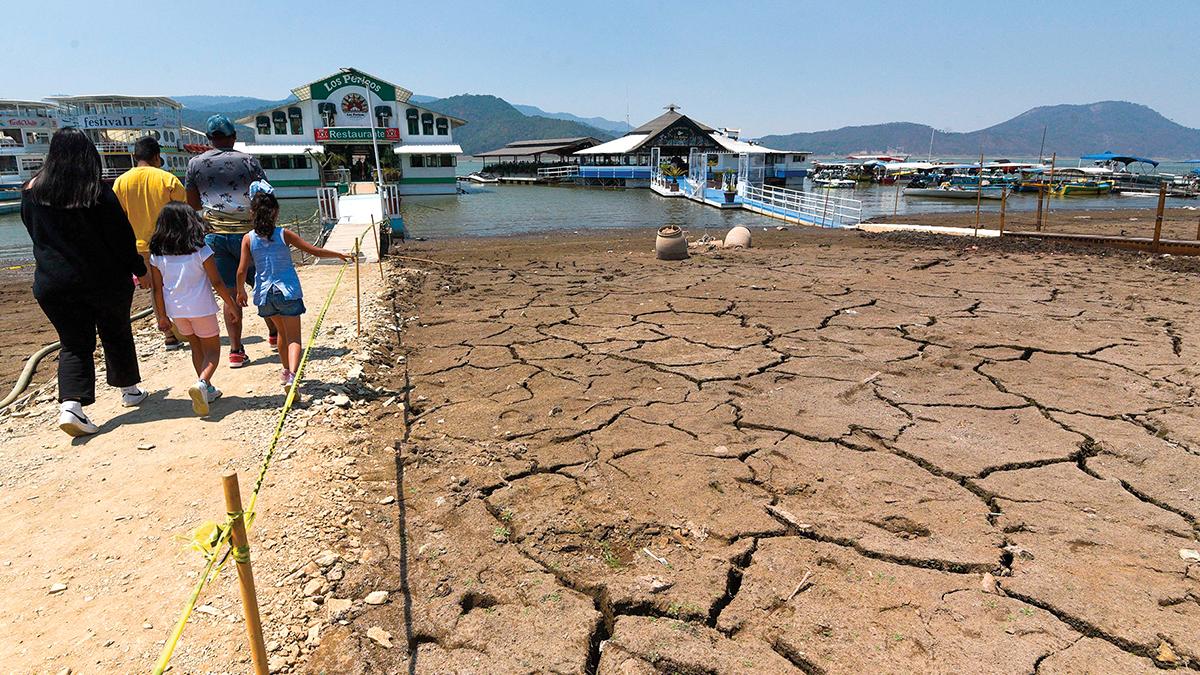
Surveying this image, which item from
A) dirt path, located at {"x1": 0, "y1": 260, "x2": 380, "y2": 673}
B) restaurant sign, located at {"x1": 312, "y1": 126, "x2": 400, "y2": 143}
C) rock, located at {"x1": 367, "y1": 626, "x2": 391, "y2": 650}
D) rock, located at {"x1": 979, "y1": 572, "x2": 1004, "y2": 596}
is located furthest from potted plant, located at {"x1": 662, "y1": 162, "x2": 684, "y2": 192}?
rock, located at {"x1": 367, "y1": 626, "x2": 391, "y2": 650}

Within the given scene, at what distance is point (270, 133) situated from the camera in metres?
36.0

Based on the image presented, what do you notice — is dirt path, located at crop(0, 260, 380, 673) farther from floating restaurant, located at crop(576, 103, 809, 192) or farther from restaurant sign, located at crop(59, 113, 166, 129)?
restaurant sign, located at crop(59, 113, 166, 129)

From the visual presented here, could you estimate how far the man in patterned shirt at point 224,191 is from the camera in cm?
463

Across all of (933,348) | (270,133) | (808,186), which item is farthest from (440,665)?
(808,186)

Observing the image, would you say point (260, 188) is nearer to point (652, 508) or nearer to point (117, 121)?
point (652, 508)

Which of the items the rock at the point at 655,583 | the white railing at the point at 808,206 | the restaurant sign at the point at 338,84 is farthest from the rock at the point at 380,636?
the restaurant sign at the point at 338,84

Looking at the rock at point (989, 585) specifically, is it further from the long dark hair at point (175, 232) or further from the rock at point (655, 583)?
the long dark hair at point (175, 232)

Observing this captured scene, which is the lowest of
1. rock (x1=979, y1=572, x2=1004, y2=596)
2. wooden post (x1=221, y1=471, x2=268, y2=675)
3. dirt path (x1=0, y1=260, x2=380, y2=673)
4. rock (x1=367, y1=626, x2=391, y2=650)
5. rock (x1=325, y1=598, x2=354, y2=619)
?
rock (x1=979, y1=572, x2=1004, y2=596)

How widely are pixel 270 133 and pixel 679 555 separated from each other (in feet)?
132

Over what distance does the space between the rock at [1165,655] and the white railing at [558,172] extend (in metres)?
50.5

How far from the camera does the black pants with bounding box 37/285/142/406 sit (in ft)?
11.8

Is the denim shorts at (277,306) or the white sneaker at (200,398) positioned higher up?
the denim shorts at (277,306)

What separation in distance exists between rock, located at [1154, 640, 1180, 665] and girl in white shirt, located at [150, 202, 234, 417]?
15.6 feet

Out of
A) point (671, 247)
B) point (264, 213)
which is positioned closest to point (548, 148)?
point (671, 247)
